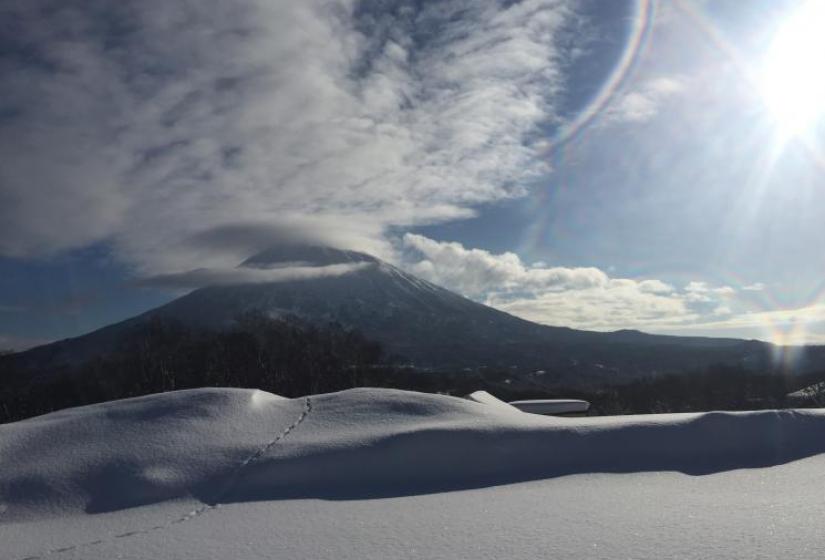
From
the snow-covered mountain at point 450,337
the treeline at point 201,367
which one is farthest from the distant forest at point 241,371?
the snow-covered mountain at point 450,337

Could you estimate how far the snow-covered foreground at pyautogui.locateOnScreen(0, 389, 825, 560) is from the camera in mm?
3059

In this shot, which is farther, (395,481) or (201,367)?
(201,367)

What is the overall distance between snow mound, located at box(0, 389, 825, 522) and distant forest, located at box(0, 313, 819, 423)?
2617cm

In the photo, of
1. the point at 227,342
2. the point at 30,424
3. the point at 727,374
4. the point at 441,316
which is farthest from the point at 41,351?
the point at 30,424

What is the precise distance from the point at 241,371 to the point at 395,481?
32.7m

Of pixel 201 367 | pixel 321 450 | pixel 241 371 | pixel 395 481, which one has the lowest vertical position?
pixel 395 481

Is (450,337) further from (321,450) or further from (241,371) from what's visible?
(321,450)

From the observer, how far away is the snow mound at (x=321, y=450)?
4.43 meters

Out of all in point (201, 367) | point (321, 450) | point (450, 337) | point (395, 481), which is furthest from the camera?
point (450, 337)

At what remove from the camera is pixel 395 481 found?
4668 millimetres

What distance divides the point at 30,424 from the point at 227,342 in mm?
32994

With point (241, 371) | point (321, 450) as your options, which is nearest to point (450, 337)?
point (241, 371)

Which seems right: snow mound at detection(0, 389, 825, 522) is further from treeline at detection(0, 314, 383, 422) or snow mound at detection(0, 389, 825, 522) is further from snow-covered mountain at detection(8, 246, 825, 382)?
snow-covered mountain at detection(8, 246, 825, 382)

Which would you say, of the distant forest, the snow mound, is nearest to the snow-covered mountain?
the distant forest
